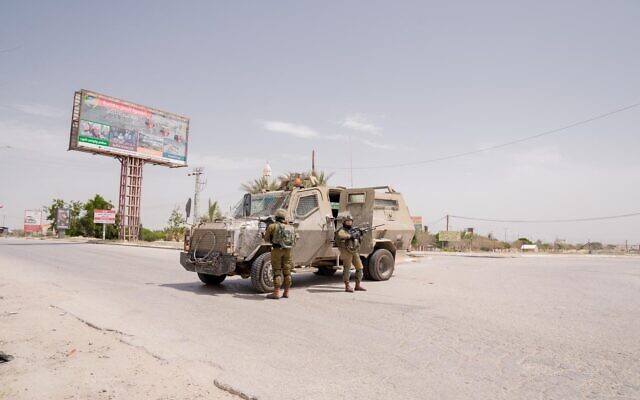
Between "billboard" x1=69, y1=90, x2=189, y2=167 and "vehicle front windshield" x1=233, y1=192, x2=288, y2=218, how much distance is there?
30.9m

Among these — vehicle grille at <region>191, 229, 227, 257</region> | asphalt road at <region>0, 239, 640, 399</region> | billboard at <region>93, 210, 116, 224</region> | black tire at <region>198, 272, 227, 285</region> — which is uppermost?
billboard at <region>93, 210, 116, 224</region>

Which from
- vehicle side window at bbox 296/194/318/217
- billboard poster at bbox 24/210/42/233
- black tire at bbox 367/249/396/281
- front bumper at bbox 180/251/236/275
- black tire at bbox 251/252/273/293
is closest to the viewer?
front bumper at bbox 180/251/236/275

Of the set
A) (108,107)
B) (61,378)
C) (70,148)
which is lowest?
(61,378)

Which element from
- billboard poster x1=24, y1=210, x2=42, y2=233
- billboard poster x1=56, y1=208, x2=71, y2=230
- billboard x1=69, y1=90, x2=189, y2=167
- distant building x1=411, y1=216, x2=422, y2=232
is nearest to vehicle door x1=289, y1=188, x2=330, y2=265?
distant building x1=411, y1=216, x2=422, y2=232

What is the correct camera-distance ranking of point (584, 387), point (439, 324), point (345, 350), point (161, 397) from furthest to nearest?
point (439, 324) < point (345, 350) < point (584, 387) < point (161, 397)

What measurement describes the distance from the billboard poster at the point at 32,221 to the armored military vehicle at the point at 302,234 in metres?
84.2

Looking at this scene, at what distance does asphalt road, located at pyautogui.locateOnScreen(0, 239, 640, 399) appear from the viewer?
3.65 metres

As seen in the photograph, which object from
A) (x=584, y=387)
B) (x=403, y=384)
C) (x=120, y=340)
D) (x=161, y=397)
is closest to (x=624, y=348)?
(x=584, y=387)

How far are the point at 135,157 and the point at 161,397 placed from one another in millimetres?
40931

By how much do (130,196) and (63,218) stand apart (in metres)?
18.5

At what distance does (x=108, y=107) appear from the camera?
3775 centimetres

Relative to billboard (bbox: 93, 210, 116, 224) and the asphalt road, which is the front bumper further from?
billboard (bbox: 93, 210, 116, 224)

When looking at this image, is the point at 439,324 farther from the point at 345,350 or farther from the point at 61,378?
the point at 61,378

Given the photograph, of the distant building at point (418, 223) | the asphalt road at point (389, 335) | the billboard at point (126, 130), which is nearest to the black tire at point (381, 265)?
the asphalt road at point (389, 335)
